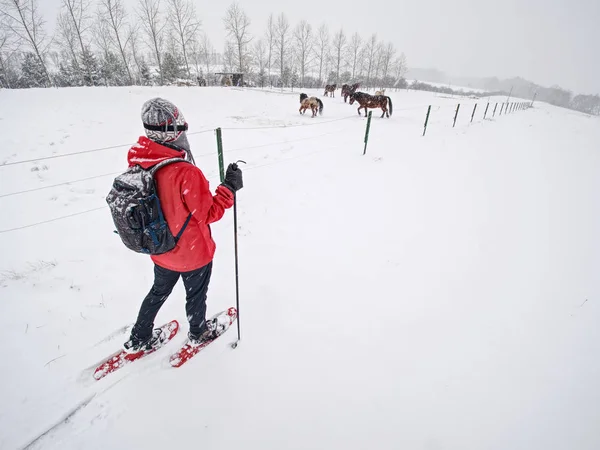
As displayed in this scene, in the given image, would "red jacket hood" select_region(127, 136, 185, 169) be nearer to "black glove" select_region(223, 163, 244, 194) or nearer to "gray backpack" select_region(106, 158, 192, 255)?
"gray backpack" select_region(106, 158, 192, 255)

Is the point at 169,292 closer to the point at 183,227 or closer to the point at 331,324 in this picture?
the point at 183,227

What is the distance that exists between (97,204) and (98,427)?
4499mm

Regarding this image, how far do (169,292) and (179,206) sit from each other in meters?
0.90

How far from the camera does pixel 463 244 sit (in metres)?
3.91

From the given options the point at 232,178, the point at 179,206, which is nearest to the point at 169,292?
the point at 179,206

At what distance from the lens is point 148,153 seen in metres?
1.48

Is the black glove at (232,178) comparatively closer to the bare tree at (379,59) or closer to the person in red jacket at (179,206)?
the person in red jacket at (179,206)

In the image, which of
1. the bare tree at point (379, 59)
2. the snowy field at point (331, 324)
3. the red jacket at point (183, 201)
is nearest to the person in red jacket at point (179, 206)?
the red jacket at point (183, 201)

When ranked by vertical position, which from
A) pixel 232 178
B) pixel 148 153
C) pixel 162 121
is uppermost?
pixel 162 121

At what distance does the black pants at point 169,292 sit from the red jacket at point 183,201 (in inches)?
4.1

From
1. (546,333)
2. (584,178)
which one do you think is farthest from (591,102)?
(546,333)

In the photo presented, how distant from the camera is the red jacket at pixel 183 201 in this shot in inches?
58.5

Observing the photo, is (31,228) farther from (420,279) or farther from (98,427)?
(420,279)

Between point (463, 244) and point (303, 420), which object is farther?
point (463, 244)
